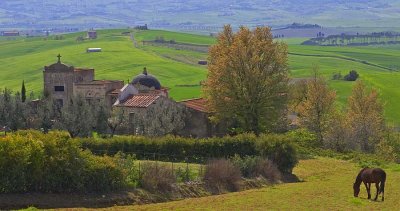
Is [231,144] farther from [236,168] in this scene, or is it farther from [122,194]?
[122,194]

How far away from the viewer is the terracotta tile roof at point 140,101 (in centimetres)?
6550

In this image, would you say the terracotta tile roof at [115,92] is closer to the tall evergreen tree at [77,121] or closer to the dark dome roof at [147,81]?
the dark dome roof at [147,81]

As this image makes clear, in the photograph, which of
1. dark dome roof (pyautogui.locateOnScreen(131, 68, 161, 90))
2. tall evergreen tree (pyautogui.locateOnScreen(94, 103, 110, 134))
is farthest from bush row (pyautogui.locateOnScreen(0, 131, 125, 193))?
dark dome roof (pyautogui.locateOnScreen(131, 68, 161, 90))

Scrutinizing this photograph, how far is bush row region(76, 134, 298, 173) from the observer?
160ft

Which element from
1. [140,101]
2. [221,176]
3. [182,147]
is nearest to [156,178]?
[221,176]

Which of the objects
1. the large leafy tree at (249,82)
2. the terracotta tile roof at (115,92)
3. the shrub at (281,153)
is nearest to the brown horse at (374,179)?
the shrub at (281,153)

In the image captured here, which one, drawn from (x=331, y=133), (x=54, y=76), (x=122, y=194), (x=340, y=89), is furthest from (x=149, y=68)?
(x=122, y=194)

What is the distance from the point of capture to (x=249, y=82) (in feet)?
199

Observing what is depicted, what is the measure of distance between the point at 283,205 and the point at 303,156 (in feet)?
87.1

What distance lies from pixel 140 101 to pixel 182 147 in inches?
692

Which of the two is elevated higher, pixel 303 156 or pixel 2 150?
pixel 2 150

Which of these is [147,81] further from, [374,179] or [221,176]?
[374,179]

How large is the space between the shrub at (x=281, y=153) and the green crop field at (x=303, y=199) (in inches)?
60.5

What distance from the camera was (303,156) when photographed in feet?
192
